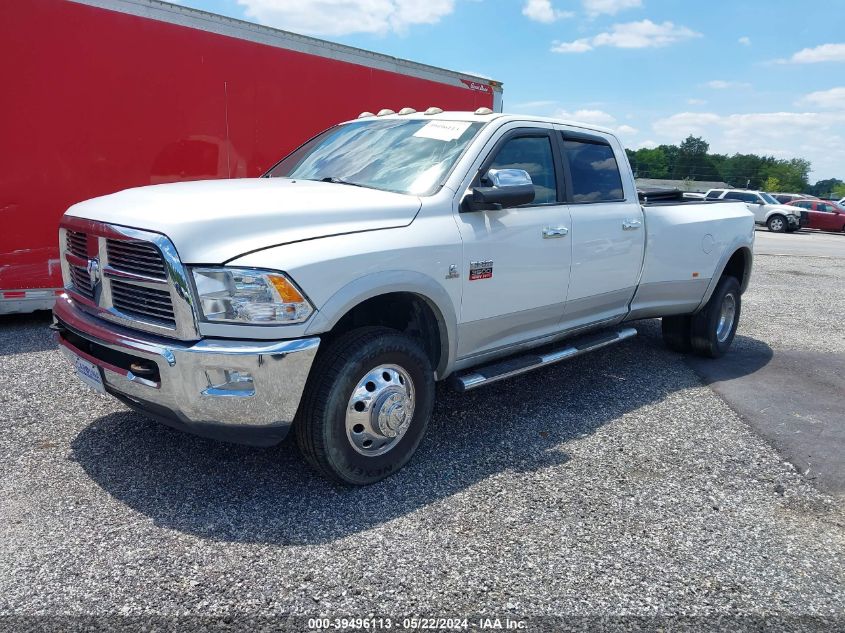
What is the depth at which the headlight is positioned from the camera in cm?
283

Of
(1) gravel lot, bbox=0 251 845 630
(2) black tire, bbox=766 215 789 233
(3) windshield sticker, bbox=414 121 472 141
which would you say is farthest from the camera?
(2) black tire, bbox=766 215 789 233

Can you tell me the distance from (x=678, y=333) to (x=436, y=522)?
392 cm

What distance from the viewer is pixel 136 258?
3.02m

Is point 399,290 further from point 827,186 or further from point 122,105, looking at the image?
point 827,186

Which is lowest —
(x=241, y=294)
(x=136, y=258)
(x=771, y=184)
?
→ (x=241, y=294)

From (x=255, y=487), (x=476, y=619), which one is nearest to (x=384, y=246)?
(x=255, y=487)

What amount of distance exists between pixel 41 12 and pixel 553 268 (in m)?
5.02

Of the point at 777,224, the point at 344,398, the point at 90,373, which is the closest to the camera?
the point at 344,398

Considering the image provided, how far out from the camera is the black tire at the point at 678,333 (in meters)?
6.09

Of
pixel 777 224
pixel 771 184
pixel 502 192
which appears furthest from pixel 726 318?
pixel 771 184

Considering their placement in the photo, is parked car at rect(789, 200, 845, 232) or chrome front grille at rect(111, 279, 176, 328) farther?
parked car at rect(789, 200, 845, 232)

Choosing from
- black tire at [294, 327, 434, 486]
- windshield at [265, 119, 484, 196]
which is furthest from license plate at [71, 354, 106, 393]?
windshield at [265, 119, 484, 196]

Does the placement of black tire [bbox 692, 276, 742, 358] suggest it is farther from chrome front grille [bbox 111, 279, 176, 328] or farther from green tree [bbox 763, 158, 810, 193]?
green tree [bbox 763, 158, 810, 193]

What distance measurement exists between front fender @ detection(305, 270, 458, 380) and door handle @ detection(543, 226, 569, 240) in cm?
92
